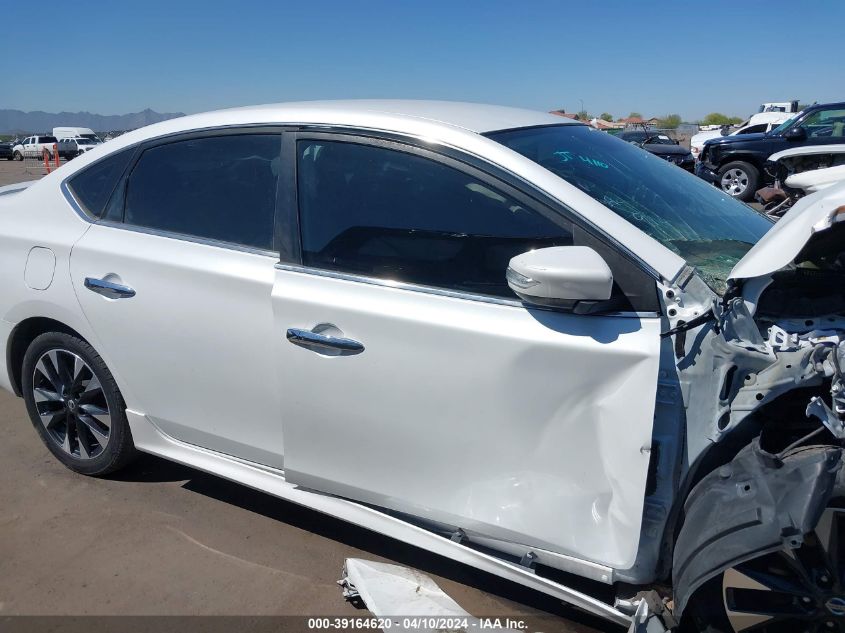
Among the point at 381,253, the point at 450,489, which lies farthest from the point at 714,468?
the point at 381,253

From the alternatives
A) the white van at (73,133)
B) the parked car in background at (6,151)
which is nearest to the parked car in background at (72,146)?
the white van at (73,133)

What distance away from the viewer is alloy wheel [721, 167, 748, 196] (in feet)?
43.5

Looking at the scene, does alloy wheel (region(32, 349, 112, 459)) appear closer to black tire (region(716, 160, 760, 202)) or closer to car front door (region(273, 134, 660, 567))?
car front door (region(273, 134, 660, 567))

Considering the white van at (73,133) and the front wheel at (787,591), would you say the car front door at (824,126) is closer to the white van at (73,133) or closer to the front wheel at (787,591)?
the front wheel at (787,591)

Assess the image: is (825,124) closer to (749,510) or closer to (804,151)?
(804,151)

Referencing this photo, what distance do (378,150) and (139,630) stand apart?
6.18ft

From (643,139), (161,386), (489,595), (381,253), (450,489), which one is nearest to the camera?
(450,489)

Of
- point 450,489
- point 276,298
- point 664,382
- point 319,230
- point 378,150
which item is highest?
point 378,150

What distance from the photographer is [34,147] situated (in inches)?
1784

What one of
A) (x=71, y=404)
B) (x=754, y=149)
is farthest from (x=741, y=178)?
(x=71, y=404)

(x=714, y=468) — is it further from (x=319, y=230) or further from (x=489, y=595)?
(x=319, y=230)

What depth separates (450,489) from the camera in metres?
2.25

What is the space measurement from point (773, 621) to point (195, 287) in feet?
7.18

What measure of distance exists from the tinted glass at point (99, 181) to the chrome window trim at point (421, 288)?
1106 mm
